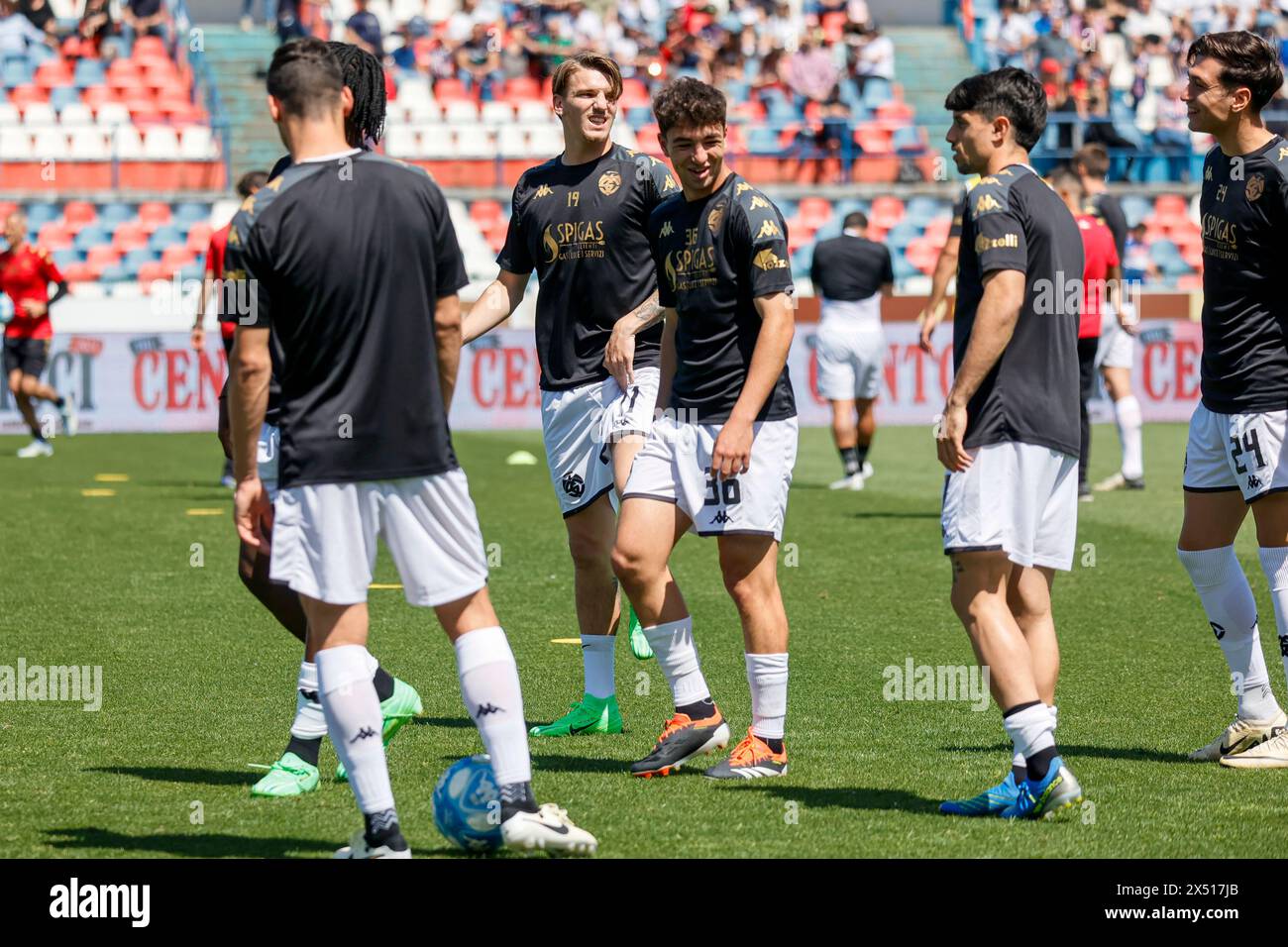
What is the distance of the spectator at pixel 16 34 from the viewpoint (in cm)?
2734

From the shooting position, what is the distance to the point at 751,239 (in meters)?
5.82

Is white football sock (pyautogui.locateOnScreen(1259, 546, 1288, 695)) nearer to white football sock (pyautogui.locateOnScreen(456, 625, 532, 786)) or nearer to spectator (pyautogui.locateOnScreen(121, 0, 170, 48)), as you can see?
white football sock (pyautogui.locateOnScreen(456, 625, 532, 786))

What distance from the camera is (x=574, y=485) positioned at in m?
6.98

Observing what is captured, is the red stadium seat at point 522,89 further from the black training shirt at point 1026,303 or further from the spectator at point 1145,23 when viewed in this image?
the black training shirt at point 1026,303

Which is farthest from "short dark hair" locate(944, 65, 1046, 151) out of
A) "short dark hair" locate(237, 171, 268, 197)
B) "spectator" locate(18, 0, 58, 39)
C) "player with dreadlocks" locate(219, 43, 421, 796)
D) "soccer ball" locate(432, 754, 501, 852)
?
"spectator" locate(18, 0, 58, 39)

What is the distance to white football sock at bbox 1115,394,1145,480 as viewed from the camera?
15.2 m

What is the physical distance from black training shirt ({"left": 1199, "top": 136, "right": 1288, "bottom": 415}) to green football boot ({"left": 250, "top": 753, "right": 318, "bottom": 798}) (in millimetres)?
3238

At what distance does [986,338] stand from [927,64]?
93.9ft

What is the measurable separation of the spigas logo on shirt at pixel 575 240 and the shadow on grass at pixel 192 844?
259 centimetres

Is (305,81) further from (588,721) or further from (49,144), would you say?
(49,144)
